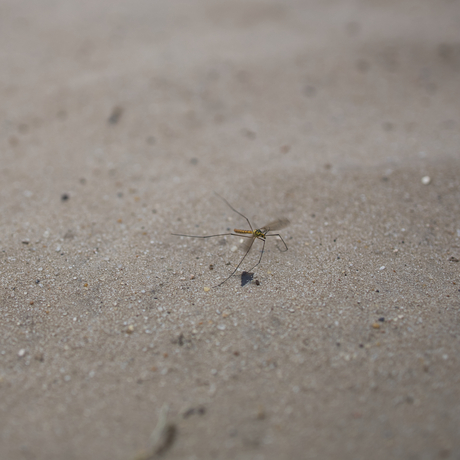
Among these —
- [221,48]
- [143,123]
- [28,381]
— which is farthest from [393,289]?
[221,48]

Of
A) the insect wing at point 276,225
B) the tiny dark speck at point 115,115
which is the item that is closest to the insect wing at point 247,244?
the insect wing at point 276,225

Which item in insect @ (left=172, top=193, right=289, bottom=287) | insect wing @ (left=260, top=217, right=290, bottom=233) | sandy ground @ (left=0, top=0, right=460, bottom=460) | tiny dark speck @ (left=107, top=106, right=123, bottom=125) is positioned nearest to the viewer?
sandy ground @ (left=0, top=0, right=460, bottom=460)

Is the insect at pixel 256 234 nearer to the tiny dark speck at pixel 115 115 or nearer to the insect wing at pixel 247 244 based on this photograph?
the insect wing at pixel 247 244

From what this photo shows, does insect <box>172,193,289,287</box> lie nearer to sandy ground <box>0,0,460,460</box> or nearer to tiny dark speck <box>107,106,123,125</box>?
sandy ground <box>0,0,460,460</box>

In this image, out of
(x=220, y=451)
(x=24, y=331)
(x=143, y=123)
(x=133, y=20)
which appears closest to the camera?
(x=220, y=451)

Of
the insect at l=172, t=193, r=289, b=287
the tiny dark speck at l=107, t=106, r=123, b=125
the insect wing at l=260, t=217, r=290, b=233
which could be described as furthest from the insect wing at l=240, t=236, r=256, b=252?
the tiny dark speck at l=107, t=106, r=123, b=125

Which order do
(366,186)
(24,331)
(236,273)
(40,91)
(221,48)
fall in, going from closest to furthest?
(24,331) → (236,273) → (366,186) → (40,91) → (221,48)

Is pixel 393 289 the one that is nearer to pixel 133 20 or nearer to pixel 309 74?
pixel 309 74

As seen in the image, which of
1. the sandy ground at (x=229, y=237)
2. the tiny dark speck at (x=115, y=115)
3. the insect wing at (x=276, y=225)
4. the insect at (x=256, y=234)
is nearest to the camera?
the sandy ground at (x=229, y=237)
